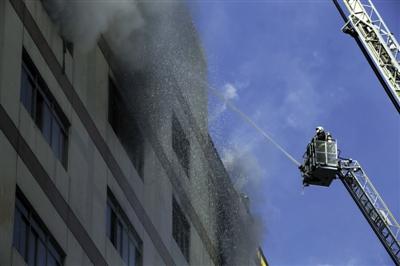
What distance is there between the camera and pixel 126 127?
33.3m

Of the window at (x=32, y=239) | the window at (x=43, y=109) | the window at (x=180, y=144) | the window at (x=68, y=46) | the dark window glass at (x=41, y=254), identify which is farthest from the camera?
the window at (x=180, y=144)

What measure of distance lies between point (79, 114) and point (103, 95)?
89.6 inches

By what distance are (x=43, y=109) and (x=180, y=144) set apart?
11.9 meters

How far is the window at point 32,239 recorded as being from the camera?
2519 cm

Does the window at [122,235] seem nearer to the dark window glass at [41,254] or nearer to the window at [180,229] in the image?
the window at [180,229]

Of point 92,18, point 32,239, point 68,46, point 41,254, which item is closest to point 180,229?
point 92,18

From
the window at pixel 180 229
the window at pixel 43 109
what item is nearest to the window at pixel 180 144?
the window at pixel 180 229

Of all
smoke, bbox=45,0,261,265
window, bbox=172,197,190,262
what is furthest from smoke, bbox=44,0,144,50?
window, bbox=172,197,190,262

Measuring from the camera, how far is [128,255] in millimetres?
32281

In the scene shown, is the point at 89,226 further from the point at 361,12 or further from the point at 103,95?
the point at 361,12

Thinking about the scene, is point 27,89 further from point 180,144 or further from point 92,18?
point 180,144

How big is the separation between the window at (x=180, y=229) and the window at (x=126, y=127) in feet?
12.2

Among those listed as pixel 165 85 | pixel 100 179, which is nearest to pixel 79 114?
pixel 100 179

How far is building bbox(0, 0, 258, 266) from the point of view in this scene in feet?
84.0
